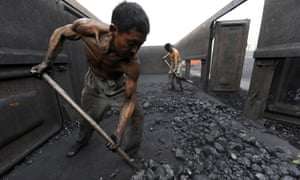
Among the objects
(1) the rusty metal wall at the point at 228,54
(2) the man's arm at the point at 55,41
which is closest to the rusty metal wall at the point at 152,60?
(1) the rusty metal wall at the point at 228,54

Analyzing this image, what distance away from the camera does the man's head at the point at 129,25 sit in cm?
89

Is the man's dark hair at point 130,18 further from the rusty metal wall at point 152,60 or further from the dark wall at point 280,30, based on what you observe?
the rusty metal wall at point 152,60

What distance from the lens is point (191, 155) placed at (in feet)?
5.86

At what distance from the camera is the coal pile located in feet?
4.76

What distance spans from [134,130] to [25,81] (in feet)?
5.83

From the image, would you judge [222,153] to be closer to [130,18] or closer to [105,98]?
[105,98]

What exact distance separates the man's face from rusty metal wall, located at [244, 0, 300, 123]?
2.37 meters

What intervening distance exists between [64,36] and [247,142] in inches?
118

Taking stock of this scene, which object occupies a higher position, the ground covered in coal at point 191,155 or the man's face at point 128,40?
the man's face at point 128,40

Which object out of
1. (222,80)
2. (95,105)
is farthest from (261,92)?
(95,105)

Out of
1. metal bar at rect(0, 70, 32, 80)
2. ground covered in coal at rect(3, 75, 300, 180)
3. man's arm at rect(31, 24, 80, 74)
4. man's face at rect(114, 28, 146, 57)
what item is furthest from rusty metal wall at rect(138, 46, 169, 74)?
man's face at rect(114, 28, 146, 57)

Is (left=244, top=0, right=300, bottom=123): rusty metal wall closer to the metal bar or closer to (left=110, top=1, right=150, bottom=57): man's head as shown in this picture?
(left=110, top=1, right=150, bottom=57): man's head

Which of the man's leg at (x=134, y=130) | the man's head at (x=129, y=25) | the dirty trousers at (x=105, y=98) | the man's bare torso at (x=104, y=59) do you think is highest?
the man's head at (x=129, y=25)

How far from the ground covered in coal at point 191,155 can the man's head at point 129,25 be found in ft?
4.96
